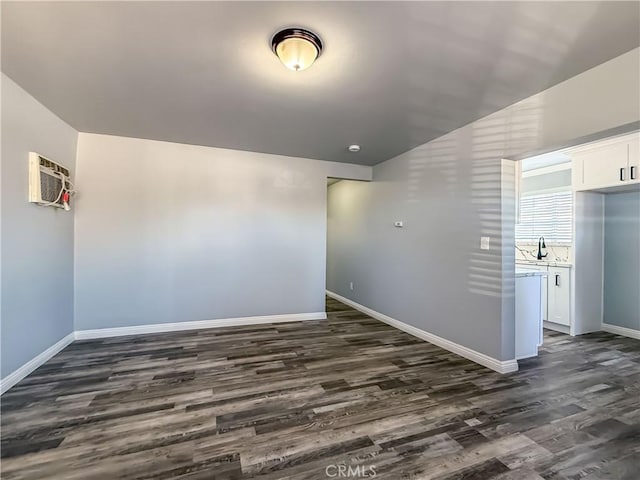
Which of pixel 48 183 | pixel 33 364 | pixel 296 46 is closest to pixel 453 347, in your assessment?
pixel 296 46

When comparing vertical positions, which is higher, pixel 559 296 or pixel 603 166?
pixel 603 166

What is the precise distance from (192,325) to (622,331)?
5881 mm

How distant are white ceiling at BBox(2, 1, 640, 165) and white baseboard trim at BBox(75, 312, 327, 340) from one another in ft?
8.18

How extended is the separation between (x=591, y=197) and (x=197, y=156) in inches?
218

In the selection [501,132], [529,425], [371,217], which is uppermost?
[501,132]

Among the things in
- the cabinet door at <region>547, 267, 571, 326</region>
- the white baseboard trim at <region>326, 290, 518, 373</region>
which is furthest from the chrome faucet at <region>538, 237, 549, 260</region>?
the white baseboard trim at <region>326, 290, 518, 373</region>

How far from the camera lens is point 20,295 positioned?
8.40 ft

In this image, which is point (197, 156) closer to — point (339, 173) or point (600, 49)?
point (339, 173)

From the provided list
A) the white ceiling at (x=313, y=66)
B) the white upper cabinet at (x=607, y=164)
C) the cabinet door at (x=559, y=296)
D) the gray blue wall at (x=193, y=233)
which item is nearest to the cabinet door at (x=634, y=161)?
the white upper cabinet at (x=607, y=164)

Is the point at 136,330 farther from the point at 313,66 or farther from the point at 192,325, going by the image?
the point at 313,66

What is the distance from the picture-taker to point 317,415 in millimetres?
2084

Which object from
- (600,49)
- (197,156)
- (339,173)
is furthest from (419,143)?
(197,156)

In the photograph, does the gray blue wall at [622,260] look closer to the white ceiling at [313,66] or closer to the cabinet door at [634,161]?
the cabinet door at [634,161]

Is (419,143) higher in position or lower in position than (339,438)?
higher
